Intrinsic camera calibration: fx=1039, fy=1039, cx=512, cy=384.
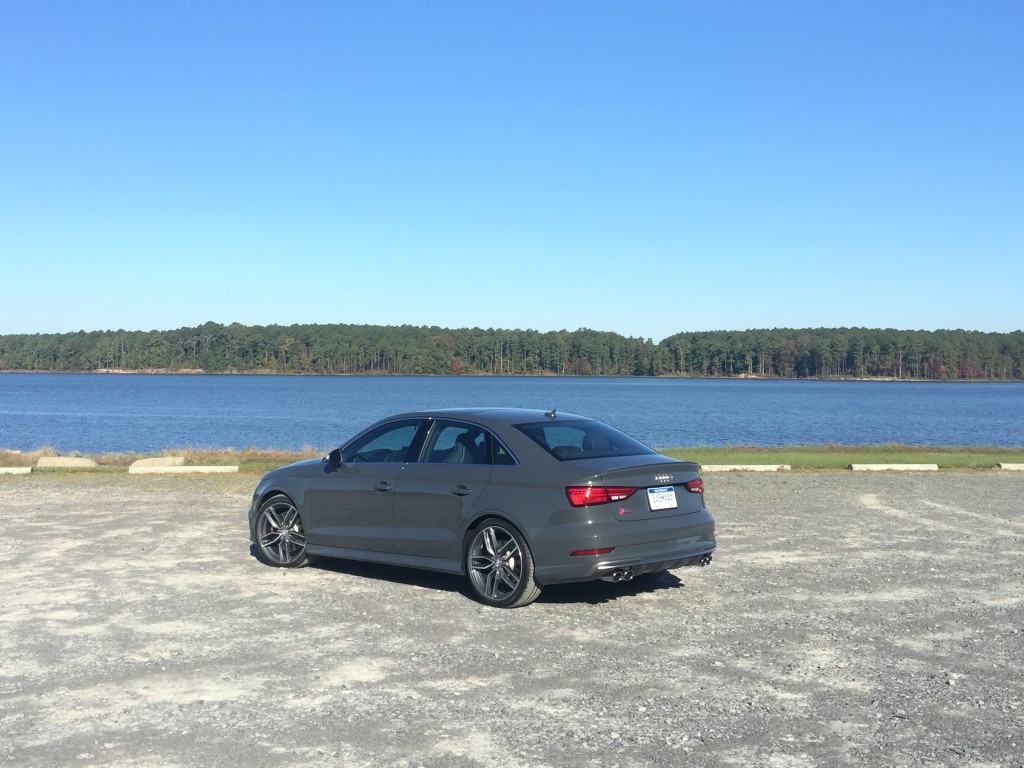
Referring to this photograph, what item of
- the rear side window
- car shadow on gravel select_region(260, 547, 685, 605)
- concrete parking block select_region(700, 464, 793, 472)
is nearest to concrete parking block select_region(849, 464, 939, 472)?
concrete parking block select_region(700, 464, 793, 472)

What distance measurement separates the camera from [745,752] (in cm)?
507

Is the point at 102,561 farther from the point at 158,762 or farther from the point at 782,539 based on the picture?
the point at 782,539

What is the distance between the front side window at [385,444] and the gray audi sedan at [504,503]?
1cm

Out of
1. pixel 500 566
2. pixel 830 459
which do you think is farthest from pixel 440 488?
pixel 830 459

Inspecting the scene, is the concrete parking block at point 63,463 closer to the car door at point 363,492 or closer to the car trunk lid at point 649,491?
the car door at point 363,492

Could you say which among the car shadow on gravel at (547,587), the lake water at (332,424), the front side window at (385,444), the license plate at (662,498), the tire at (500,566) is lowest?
the lake water at (332,424)

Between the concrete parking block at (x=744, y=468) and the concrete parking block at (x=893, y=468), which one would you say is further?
the concrete parking block at (x=893, y=468)

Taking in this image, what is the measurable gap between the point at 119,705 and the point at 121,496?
11.8m

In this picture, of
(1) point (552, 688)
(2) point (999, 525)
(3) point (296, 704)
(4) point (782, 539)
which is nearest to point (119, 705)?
(3) point (296, 704)

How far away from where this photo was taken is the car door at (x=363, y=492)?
9.64m

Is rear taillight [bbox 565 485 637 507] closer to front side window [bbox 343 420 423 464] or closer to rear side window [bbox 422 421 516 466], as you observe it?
rear side window [bbox 422 421 516 466]

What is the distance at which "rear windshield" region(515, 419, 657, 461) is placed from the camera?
8820 millimetres

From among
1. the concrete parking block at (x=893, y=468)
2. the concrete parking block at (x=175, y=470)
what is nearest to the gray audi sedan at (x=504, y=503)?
the concrete parking block at (x=175, y=470)

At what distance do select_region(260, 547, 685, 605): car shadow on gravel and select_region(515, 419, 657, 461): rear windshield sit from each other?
1278 mm
